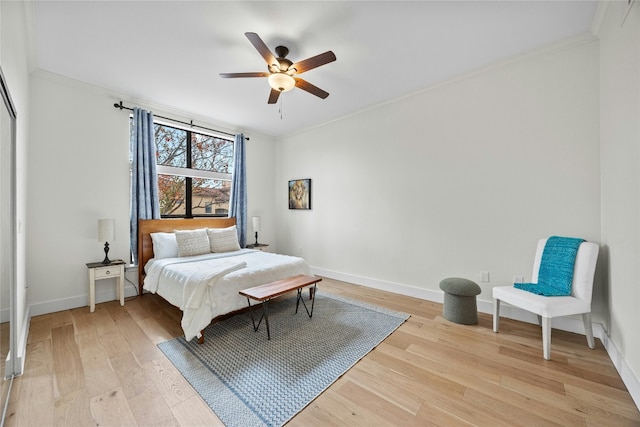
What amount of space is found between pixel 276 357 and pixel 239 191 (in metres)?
3.38

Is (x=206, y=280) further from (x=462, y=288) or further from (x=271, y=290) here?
(x=462, y=288)

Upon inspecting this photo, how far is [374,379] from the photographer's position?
6.05ft

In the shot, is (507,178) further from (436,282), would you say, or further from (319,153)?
(319,153)

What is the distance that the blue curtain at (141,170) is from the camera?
359 centimetres

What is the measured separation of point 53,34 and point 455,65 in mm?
3992

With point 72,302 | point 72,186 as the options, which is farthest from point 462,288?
point 72,186

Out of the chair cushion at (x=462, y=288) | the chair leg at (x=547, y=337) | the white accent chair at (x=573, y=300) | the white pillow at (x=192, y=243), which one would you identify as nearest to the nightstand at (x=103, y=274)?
the white pillow at (x=192, y=243)

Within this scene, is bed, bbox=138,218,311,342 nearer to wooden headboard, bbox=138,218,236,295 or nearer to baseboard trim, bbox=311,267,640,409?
wooden headboard, bbox=138,218,236,295

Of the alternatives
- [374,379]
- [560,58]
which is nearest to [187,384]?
[374,379]

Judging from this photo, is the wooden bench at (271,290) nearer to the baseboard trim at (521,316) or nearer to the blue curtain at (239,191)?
the baseboard trim at (521,316)

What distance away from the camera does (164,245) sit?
140 inches

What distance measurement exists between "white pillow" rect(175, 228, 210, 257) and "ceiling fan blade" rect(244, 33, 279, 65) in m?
2.62

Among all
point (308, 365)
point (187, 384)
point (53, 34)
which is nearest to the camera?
point (187, 384)

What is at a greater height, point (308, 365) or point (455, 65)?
point (455, 65)
